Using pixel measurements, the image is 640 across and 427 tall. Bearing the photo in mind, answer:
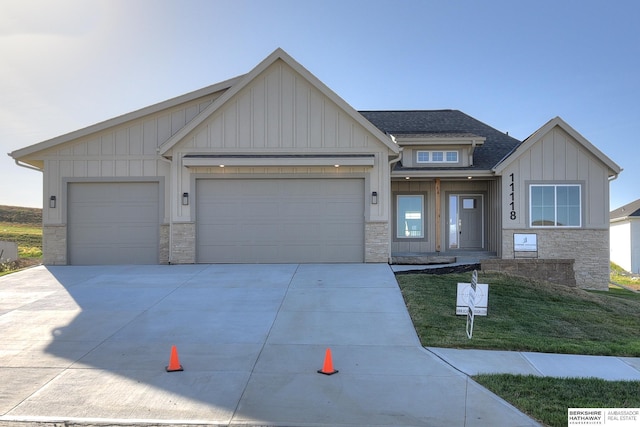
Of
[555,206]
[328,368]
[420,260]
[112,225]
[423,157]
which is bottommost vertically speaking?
[328,368]

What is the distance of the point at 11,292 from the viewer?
10836mm

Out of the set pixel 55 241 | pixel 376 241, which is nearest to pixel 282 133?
pixel 376 241

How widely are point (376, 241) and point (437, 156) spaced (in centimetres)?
562

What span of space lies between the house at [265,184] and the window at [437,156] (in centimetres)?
217

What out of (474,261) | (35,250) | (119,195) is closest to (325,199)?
(474,261)

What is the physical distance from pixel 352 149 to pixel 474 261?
5340 millimetres

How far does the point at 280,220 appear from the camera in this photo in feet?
47.4

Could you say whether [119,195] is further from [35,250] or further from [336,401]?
[35,250]

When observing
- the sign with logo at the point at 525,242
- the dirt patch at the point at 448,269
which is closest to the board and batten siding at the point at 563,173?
the sign with logo at the point at 525,242

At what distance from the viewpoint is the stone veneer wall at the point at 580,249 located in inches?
619

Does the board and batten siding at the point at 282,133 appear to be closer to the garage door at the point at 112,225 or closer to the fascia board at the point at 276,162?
the fascia board at the point at 276,162

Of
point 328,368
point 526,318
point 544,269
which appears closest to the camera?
point 328,368

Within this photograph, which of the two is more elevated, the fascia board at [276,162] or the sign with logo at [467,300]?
the fascia board at [276,162]

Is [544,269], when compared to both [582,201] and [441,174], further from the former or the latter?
[441,174]
